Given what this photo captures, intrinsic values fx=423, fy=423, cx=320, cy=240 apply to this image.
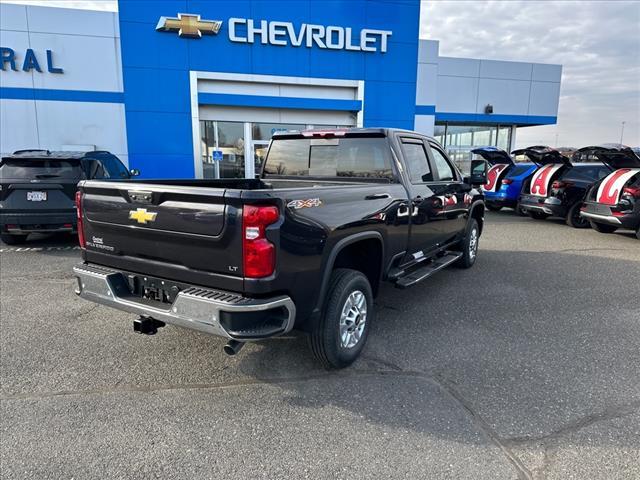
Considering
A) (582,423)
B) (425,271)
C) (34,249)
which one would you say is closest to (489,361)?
(582,423)

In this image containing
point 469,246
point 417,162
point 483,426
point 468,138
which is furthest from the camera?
point 468,138

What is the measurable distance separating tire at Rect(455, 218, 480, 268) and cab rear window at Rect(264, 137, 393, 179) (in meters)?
2.70

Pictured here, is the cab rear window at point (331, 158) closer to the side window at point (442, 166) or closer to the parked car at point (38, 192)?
the side window at point (442, 166)

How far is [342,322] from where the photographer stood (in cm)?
342

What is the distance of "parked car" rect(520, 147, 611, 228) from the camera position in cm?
1107

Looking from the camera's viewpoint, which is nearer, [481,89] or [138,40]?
[138,40]

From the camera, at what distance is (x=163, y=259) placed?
308cm

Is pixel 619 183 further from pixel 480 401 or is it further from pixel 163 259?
pixel 163 259

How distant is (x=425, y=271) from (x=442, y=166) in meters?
1.52

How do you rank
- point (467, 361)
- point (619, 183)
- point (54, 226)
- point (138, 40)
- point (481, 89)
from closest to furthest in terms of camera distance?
1. point (467, 361)
2. point (54, 226)
3. point (619, 183)
4. point (138, 40)
5. point (481, 89)

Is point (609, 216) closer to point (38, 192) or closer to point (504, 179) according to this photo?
point (504, 179)

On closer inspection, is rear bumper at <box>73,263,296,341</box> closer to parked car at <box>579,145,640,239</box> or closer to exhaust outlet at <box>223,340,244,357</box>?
exhaust outlet at <box>223,340,244,357</box>

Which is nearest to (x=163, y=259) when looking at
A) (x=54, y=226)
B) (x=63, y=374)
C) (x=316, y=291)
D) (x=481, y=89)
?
(x=316, y=291)

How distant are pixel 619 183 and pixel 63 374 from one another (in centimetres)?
1050
